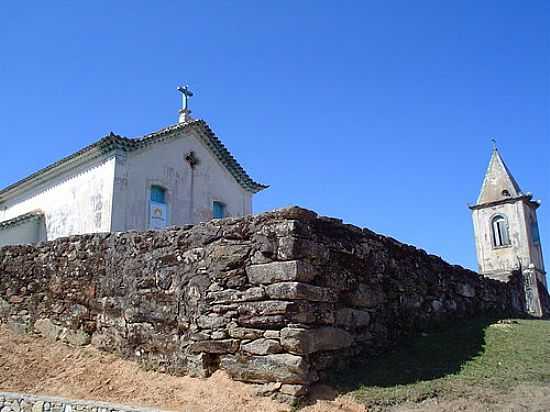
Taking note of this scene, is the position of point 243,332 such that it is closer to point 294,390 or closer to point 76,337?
point 294,390

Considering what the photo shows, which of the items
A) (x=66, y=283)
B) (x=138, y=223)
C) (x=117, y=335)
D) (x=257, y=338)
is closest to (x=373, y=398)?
(x=257, y=338)

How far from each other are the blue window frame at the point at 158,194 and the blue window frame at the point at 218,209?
7.46ft

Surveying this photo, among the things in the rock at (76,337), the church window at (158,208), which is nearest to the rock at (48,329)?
the rock at (76,337)

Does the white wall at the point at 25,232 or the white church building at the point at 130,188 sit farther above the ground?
the white church building at the point at 130,188

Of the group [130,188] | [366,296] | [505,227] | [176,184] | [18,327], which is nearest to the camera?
[366,296]

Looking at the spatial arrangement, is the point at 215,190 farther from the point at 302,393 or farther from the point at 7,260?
the point at 302,393

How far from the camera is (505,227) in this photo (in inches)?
1335

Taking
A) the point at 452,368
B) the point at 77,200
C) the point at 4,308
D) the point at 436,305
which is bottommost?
the point at 452,368

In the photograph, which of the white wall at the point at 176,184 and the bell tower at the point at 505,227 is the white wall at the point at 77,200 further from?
the bell tower at the point at 505,227

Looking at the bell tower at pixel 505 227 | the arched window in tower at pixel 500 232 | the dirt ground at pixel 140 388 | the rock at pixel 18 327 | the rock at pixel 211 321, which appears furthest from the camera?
the arched window in tower at pixel 500 232

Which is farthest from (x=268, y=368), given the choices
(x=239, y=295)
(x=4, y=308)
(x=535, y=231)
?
(x=535, y=231)

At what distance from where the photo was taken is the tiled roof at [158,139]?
677 inches

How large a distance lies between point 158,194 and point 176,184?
0.85 m

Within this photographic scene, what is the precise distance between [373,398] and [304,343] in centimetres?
93
